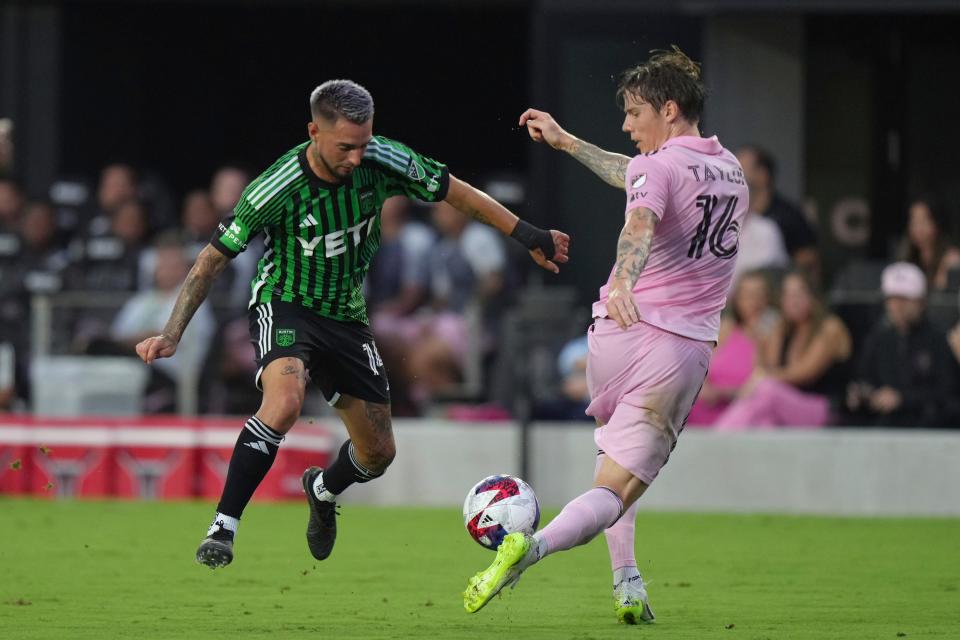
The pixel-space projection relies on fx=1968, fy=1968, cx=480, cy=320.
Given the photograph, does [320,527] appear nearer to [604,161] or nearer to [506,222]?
[506,222]

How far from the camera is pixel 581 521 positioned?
7441mm

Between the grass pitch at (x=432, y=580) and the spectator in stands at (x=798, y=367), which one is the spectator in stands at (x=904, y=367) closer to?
the spectator in stands at (x=798, y=367)

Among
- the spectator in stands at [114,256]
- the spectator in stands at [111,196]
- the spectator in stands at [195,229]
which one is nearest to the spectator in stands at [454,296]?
the spectator in stands at [195,229]

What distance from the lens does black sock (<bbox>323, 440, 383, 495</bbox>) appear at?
922cm

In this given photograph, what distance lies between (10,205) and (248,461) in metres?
10.1

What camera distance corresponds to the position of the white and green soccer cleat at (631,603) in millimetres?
8109

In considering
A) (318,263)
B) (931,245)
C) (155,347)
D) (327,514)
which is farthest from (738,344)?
(155,347)

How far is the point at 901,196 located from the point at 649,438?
952cm

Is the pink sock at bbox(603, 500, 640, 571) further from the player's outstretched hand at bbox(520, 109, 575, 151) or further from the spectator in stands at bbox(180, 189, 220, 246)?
the spectator in stands at bbox(180, 189, 220, 246)

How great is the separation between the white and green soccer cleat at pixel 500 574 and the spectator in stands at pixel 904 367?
7372mm

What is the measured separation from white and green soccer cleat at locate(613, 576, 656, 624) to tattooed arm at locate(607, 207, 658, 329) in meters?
1.39

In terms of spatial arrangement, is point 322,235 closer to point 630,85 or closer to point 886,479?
point 630,85

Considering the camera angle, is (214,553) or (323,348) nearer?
(214,553)

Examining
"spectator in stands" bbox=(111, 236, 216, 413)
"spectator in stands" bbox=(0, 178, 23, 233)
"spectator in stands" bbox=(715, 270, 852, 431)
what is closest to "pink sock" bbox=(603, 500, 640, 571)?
"spectator in stands" bbox=(715, 270, 852, 431)
